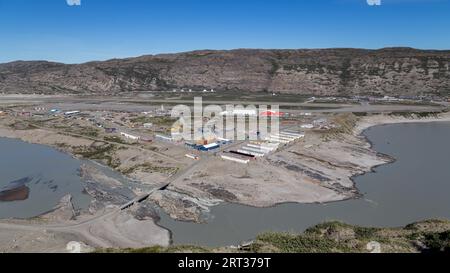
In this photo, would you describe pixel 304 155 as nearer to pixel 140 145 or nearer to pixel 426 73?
pixel 140 145

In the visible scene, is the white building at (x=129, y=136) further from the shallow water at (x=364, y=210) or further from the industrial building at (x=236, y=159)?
the shallow water at (x=364, y=210)

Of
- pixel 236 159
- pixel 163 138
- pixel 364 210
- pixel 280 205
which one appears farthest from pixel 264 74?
pixel 364 210

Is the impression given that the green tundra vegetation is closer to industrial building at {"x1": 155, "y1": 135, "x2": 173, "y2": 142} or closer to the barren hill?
industrial building at {"x1": 155, "y1": 135, "x2": 173, "y2": 142}

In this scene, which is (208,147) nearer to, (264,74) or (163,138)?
(163,138)

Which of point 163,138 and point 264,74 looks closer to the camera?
point 163,138

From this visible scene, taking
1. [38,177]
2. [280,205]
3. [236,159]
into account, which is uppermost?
[236,159]
